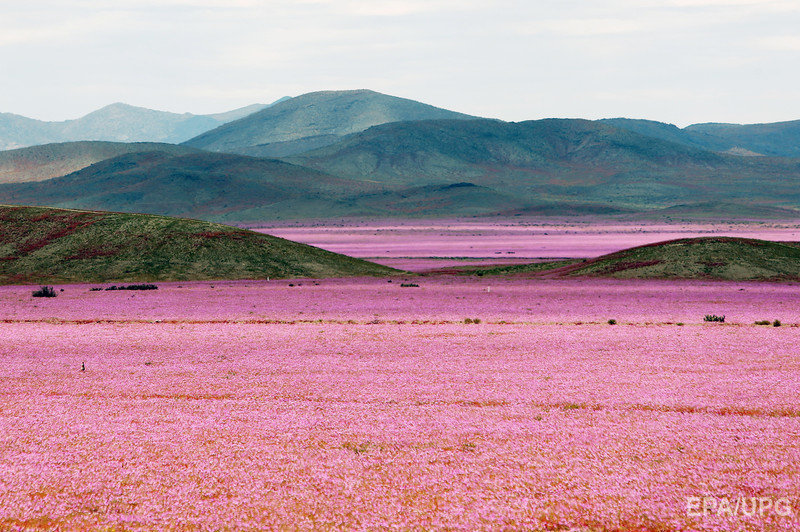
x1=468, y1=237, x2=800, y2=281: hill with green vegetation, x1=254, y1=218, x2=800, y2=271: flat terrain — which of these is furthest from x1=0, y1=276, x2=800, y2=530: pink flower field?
x1=254, y1=218, x2=800, y2=271: flat terrain

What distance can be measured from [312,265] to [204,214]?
11684 cm

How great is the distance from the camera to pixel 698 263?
50844 mm

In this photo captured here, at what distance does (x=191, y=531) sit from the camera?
945 centimetres

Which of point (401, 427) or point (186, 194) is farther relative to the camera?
point (186, 194)

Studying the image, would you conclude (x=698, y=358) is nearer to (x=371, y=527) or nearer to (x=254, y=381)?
(x=254, y=381)

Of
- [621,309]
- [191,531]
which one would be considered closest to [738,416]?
[191,531]

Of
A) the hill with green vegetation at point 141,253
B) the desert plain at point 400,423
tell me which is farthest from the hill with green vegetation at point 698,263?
the desert plain at point 400,423

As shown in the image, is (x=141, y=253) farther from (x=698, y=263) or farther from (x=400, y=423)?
(x=400, y=423)

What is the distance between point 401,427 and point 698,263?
42.3 m

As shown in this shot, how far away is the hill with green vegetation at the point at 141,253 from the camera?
175 feet

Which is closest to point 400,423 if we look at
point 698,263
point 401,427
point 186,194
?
point 401,427

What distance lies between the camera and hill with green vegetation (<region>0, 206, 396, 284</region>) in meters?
53.4

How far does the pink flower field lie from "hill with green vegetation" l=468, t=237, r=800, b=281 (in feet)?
76.3

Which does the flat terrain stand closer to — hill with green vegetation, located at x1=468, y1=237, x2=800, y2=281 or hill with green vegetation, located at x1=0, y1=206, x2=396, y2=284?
hill with green vegetation, located at x1=0, y1=206, x2=396, y2=284
